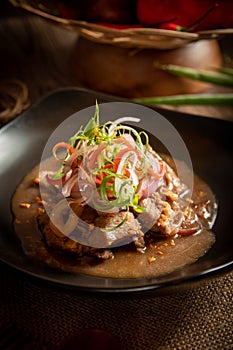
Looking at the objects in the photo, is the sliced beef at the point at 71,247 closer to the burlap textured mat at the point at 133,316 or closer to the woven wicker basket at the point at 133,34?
the burlap textured mat at the point at 133,316

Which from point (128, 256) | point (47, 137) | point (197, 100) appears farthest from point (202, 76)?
point (128, 256)

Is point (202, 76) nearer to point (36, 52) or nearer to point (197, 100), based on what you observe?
point (197, 100)

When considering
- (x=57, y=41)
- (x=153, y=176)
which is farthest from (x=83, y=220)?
(x=57, y=41)

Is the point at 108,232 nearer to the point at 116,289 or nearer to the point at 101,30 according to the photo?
the point at 116,289

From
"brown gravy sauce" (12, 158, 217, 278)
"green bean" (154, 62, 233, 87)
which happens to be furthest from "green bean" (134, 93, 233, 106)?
"brown gravy sauce" (12, 158, 217, 278)

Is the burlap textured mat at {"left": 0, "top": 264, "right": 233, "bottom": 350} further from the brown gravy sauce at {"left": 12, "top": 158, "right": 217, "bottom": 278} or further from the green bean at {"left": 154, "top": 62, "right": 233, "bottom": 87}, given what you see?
the green bean at {"left": 154, "top": 62, "right": 233, "bottom": 87}

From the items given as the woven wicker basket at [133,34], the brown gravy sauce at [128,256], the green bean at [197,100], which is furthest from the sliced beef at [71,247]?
the woven wicker basket at [133,34]

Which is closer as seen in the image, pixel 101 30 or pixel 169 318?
pixel 169 318
